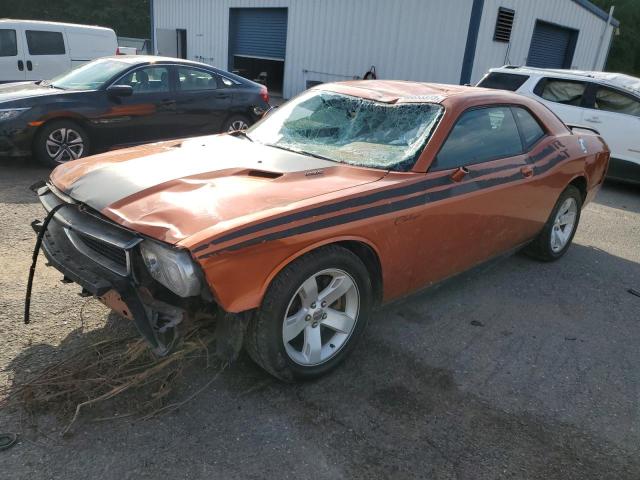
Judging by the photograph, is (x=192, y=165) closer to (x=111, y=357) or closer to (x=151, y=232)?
(x=151, y=232)

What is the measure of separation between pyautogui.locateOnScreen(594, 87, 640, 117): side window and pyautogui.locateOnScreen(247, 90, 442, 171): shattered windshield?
6.35m

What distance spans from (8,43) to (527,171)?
1067cm

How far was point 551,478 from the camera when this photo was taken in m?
2.45

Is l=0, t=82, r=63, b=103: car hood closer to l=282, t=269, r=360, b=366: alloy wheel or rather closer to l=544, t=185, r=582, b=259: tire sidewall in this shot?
l=282, t=269, r=360, b=366: alloy wheel

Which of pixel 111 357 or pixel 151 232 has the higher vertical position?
pixel 151 232

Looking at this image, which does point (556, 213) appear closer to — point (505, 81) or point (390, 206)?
point (390, 206)

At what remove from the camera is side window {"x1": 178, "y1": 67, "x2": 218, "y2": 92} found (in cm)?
782

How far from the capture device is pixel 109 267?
263 centimetres

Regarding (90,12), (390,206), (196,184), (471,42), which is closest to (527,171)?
(390,206)

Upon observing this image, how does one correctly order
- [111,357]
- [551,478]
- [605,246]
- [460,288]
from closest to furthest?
[551,478], [111,357], [460,288], [605,246]

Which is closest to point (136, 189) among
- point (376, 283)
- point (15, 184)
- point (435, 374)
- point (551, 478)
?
point (376, 283)

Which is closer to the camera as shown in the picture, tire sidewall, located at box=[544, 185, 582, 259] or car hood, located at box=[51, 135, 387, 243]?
car hood, located at box=[51, 135, 387, 243]

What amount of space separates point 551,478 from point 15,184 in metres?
6.25

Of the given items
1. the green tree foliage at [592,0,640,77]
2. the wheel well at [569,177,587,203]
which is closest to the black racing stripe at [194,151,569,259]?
the wheel well at [569,177,587,203]
